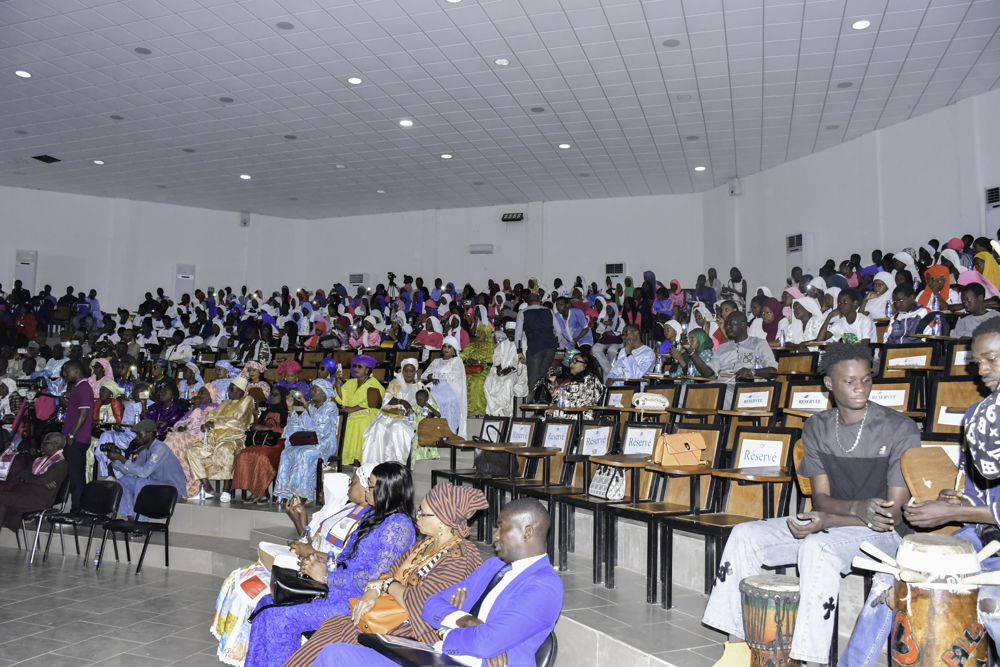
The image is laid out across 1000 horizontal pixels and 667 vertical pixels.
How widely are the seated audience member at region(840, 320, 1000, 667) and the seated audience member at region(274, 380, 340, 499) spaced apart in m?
5.68

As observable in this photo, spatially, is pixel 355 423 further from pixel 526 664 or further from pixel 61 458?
pixel 526 664

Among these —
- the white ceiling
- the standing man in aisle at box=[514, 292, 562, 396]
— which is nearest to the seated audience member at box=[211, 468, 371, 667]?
the standing man in aisle at box=[514, 292, 562, 396]

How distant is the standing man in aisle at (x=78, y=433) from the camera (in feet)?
25.5

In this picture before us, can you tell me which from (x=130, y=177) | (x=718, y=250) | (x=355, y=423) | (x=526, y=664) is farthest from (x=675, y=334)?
(x=130, y=177)

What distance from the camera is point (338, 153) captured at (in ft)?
46.1

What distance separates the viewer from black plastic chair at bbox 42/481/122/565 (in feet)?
22.6

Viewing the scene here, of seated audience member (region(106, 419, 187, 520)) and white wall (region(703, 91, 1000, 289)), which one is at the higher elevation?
white wall (region(703, 91, 1000, 289))

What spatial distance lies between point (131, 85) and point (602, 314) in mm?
8700

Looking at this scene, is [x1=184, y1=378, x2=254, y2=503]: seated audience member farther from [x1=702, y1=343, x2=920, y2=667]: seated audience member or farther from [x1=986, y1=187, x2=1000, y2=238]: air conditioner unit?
[x1=986, y1=187, x2=1000, y2=238]: air conditioner unit

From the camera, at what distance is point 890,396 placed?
477 cm

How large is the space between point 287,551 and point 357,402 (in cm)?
436

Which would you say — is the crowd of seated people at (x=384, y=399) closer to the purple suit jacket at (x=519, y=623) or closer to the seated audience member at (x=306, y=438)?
the seated audience member at (x=306, y=438)

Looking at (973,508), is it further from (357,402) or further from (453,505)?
(357,402)

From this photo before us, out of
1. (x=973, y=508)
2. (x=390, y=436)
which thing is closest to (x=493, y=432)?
(x=390, y=436)
